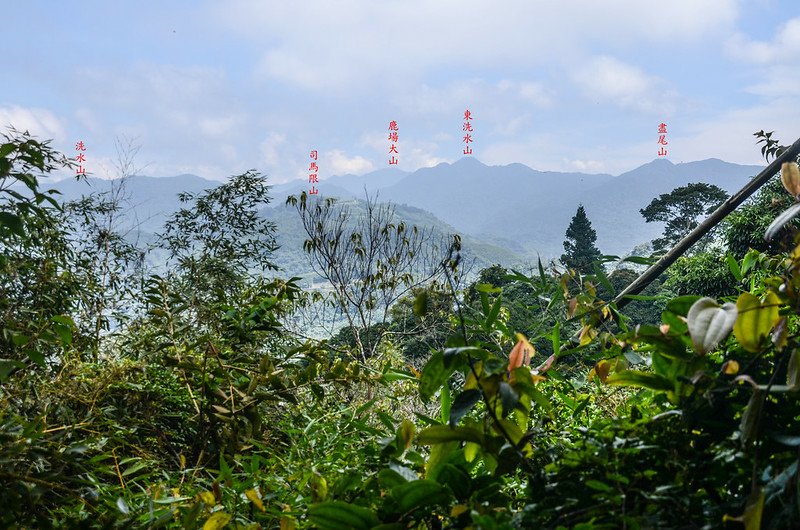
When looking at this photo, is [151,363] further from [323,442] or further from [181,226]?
[181,226]

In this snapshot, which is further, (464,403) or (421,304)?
(421,304)

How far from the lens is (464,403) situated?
1.40 feet

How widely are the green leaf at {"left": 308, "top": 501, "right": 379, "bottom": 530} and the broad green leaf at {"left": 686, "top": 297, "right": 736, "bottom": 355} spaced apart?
0.76 feet

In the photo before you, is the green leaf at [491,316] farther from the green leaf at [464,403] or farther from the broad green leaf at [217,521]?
the broad green leaf at [217,521]

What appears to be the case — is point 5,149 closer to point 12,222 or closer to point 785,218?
point 12,222

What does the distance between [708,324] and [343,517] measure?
0.85 ft

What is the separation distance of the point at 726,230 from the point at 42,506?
10.8 meters

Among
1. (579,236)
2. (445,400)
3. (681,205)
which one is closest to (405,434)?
(445,400)

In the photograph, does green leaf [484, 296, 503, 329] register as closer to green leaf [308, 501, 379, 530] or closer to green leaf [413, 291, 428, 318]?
green leaf [413, 291, 428, 318]

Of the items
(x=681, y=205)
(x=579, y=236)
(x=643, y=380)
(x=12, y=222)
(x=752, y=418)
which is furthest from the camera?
(x=681, y=205)

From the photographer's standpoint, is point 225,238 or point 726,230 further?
point 726,230

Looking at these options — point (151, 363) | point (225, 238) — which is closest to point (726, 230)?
point (225, 238)

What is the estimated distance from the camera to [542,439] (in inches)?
22.2

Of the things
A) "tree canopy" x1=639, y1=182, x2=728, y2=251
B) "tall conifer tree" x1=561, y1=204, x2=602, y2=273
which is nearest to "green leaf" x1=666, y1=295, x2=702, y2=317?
"tall conifer tree" x1=561, y1=204, x2=602, y2=273
